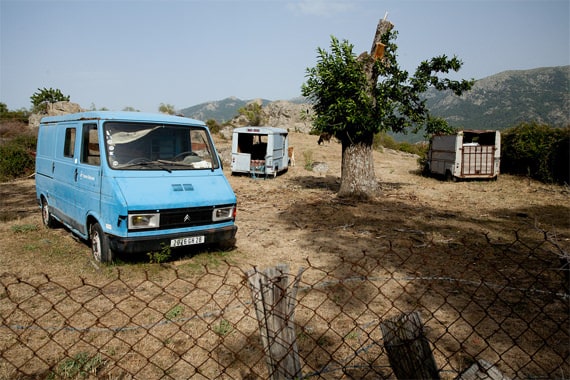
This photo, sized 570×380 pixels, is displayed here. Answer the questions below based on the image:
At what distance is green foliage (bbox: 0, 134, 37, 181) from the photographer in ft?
54.0

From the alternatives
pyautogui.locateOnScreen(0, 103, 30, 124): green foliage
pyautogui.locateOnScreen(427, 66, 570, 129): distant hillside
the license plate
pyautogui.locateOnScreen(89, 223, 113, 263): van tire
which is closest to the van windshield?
pyautogui.locateOnScreen(89, 223, 113, 263): van tire

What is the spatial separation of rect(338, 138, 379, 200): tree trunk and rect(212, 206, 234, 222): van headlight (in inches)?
287

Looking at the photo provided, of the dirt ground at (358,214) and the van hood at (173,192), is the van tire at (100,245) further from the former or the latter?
the van hood at (173,192)

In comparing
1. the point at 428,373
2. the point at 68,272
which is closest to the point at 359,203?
the point at 68,272

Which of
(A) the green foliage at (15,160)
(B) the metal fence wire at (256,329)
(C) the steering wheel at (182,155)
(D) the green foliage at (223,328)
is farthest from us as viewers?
(A) the green foliage at (15,160)

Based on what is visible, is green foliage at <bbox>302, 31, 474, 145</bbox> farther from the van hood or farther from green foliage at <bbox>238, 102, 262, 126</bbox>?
green foliage at <bbox>238, 102, 262, 126</bbox>

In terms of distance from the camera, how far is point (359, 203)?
39.0 ft

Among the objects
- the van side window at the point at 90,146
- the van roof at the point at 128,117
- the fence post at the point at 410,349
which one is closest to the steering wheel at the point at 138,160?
the van side window at the point at 90,146

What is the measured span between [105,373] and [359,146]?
10.3 meters

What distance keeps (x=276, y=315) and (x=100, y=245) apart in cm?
453

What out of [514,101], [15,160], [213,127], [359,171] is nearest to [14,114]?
[213,127]

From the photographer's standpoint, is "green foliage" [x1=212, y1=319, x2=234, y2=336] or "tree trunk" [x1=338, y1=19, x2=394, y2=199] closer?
"green foliage" [x1=212, y1=319, x2=234, y2=336]

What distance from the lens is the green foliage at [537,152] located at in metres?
15.9

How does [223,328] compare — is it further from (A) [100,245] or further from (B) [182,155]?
(B) [182,155]
